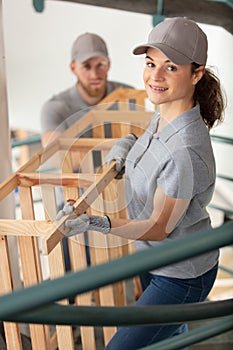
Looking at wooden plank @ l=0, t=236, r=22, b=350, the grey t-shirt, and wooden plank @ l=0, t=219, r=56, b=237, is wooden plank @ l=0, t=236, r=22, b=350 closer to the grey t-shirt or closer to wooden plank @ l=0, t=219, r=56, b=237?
wooden plank @ l=0, t=219, r=56, b=237

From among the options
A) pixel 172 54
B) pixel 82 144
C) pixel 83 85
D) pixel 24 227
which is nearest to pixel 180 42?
A: pixel 172 54

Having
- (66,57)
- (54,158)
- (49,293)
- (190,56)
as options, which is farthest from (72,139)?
(66,57)

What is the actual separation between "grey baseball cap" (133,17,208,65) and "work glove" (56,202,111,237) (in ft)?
1.06

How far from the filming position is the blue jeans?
1295 millimetres

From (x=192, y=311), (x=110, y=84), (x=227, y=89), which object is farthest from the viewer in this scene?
(x=110, y=84)

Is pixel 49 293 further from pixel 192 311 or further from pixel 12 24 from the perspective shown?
pixel 12 24

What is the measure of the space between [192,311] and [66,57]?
308 cm

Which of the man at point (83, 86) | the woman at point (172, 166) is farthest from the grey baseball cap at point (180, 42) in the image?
the man at point (83, 86)

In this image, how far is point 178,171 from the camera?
1138 millimetres

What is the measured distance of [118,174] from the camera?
1352 mm

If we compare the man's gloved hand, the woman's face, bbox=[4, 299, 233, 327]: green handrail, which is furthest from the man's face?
bbox=[4, 299, 233, 327]: green handrail

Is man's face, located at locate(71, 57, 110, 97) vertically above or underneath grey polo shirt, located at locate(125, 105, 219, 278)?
above

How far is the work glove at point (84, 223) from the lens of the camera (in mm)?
1093

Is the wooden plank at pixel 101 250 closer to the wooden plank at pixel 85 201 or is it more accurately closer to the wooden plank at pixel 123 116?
the wooden plank at pixel 85 201
